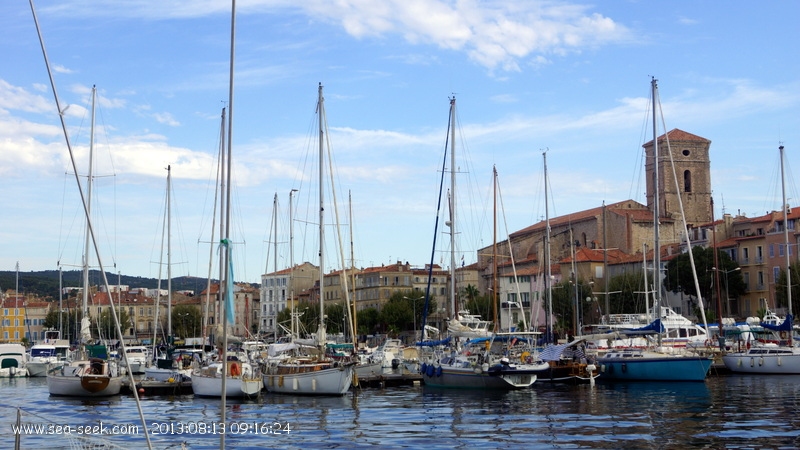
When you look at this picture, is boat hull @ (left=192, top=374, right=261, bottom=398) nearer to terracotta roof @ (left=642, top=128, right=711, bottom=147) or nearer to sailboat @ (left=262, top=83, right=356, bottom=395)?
sailboat @ (left=262, top=83, right=356, bottom=395)

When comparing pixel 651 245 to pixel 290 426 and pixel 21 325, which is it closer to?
pixel 290 426

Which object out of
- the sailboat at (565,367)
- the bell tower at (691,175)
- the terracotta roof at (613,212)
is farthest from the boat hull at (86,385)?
the bell tower at (691,175)

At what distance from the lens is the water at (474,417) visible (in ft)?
86.1

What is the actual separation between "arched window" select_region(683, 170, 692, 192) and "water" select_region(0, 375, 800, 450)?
255 feet

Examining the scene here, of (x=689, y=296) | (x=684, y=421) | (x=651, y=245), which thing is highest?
(x=651, y=245)

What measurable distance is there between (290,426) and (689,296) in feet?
222

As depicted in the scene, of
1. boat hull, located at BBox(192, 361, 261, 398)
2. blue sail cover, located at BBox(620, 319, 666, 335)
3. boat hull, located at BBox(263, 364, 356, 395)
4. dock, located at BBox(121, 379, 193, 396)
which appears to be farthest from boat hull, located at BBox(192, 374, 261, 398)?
blue sail cover, located at BBox(620, 319, 666, 335)

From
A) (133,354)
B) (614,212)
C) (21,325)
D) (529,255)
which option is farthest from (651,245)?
(21,325)

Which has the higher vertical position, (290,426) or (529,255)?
(529,255)

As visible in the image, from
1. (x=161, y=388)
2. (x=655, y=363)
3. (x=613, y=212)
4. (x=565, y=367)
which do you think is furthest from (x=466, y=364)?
(x=613, y=212)

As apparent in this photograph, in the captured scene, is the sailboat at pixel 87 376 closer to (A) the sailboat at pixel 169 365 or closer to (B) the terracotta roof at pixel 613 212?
(A) the sailboat at pixel 169 365

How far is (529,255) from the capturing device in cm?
11956

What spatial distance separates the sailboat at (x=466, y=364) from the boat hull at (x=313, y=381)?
228 inches

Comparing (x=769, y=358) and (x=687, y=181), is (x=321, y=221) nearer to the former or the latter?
(x=769, y=358)
